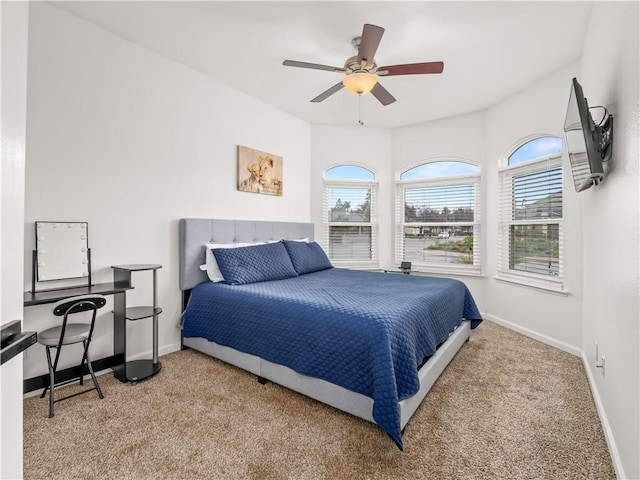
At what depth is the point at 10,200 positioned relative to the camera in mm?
730

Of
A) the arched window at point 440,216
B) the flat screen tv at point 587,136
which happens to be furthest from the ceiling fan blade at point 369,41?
the arched window at point 440,216

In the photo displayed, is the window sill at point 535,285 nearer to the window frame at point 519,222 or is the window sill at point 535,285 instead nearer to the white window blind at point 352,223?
the window frame at point 519,222

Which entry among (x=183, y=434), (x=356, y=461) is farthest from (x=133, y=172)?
(x=356, y=461)

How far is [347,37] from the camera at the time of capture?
2672 millimetres

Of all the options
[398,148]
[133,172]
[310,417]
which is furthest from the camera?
[398,148]

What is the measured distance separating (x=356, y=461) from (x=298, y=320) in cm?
86

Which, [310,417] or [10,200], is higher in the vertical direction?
[10,200]

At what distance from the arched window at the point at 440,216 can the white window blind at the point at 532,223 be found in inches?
18.7

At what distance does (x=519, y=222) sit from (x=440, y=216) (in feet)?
3.88

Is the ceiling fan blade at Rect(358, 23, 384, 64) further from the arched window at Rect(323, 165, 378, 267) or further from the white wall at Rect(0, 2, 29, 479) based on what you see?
the arched window at Rect(323, 165, 378, 267)

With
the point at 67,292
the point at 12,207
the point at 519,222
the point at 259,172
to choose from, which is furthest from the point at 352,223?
the point at 12,207

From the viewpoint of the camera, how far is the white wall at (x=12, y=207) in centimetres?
71

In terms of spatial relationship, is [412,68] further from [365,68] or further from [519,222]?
[519,222]

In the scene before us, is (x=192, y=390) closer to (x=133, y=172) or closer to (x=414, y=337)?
(x=414, y=337)
